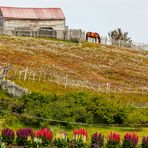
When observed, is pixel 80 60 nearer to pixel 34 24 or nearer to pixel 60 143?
pixel 34 24

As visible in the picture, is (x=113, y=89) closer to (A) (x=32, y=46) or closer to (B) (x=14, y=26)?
(A) (x=32, y=46)

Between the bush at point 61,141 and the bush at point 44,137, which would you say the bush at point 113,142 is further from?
the bush at point 44,137

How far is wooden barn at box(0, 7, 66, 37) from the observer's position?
92.8 metres

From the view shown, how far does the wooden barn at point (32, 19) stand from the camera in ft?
304

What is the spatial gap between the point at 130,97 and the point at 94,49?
3520 centimetres

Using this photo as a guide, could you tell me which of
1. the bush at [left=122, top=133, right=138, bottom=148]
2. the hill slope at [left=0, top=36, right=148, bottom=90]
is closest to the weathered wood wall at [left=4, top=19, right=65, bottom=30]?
the hill slope at [left=0, top=36, right=148, bottom=90]

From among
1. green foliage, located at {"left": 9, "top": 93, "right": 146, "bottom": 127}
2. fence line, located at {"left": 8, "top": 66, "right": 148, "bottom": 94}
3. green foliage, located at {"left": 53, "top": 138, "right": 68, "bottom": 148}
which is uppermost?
fence line, located at {"left": 8, "top": 66, "right": 148, "bottom": 94}

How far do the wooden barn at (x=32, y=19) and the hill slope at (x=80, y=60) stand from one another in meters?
7.07

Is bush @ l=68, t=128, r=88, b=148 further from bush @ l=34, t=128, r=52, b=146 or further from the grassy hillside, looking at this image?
the grassy hillside

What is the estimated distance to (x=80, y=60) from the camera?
3034 inches

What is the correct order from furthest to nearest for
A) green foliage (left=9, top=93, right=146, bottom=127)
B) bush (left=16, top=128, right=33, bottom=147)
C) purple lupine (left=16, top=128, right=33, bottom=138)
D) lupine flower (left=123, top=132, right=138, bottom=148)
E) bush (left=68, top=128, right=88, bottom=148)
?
green foliage (left=9, top=93, right=146, bottom=127)
lupine flower (left=123, top=132, right=138, bottom=148)
purple lupine (left=16, top=128, right=33, bottom=138)
bush (left=16, top=128, right=33, bottom=147)
bush (left=68, top=128, right=88, bottom=148)

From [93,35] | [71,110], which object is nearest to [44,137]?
[71,110]

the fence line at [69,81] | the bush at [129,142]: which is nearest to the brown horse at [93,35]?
the fence line at [69,81]

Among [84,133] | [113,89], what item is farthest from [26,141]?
[113,89]
